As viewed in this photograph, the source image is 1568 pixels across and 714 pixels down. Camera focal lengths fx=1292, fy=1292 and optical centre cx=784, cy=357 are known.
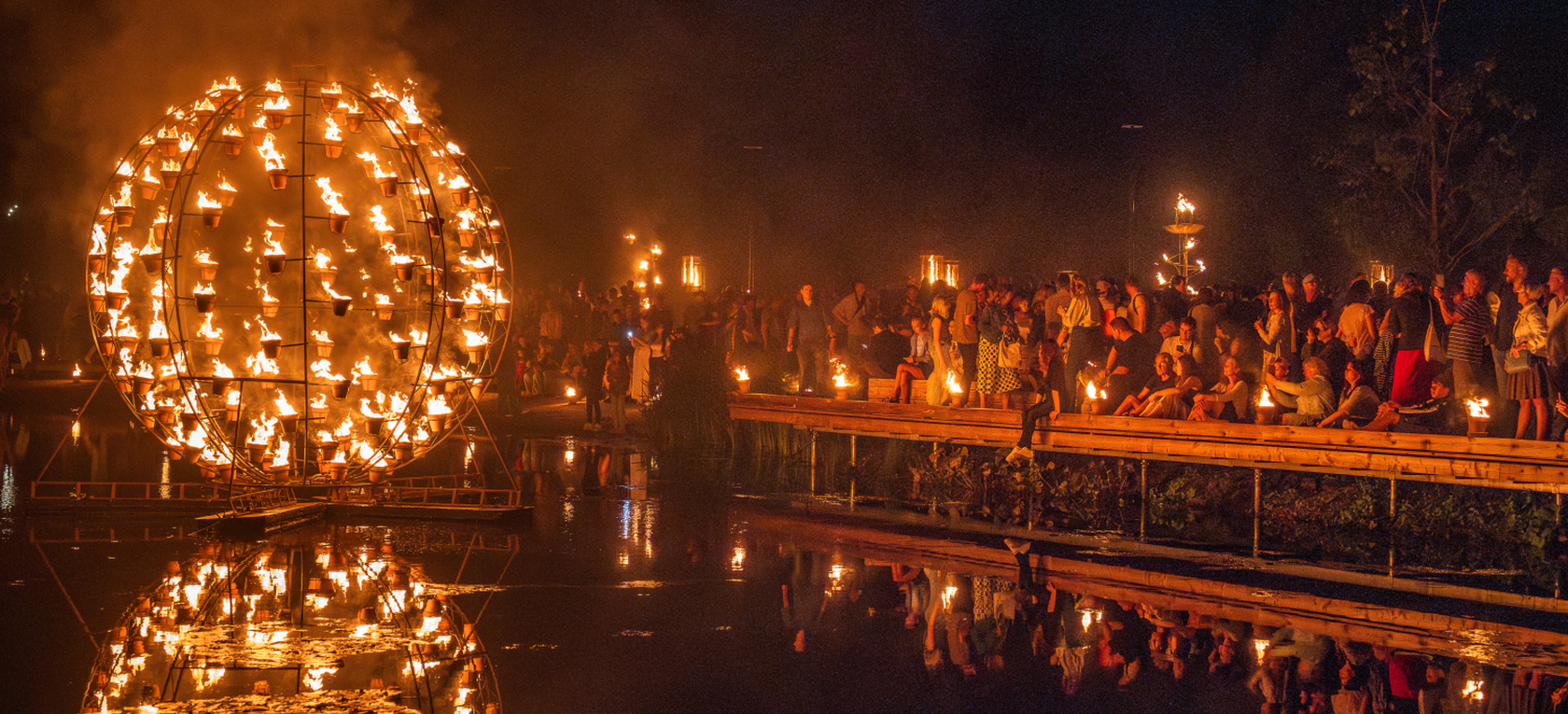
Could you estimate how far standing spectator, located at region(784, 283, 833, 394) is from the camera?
1695 centimetres

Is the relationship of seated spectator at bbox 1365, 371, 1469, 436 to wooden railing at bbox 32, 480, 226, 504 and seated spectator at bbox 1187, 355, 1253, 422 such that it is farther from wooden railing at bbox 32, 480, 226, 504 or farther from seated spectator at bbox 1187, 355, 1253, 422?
wooden railing at bbox 32, 480, 226, 504

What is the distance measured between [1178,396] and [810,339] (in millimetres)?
6198

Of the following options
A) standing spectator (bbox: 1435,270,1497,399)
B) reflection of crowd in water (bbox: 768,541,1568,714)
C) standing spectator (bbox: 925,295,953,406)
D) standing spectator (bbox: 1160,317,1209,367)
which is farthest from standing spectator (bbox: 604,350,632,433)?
standing spectator (bbox: 1435,270,1497,399)

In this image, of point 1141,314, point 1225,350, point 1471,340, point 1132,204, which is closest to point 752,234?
point 1132,204

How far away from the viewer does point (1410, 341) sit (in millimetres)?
11453

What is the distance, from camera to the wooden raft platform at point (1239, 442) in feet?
31.4

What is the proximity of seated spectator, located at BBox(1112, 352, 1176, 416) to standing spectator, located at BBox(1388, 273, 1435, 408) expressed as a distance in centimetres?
191

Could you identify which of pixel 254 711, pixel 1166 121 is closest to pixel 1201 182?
pixel 1166 121

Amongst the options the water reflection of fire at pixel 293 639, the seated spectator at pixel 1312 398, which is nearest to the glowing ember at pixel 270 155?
the water reflection of fire at pixel 293 639

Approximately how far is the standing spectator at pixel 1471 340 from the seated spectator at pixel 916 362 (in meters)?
5.37

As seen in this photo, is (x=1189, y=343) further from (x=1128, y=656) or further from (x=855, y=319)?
(x=1128, y=656)

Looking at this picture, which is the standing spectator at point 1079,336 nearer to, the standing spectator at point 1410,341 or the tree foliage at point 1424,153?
the standing spectator at point 1410,341

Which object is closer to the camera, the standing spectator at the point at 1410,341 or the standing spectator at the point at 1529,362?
the standing spectator at the point at 1529,362

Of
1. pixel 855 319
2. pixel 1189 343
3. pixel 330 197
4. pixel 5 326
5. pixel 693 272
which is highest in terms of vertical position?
pixel 693 272
